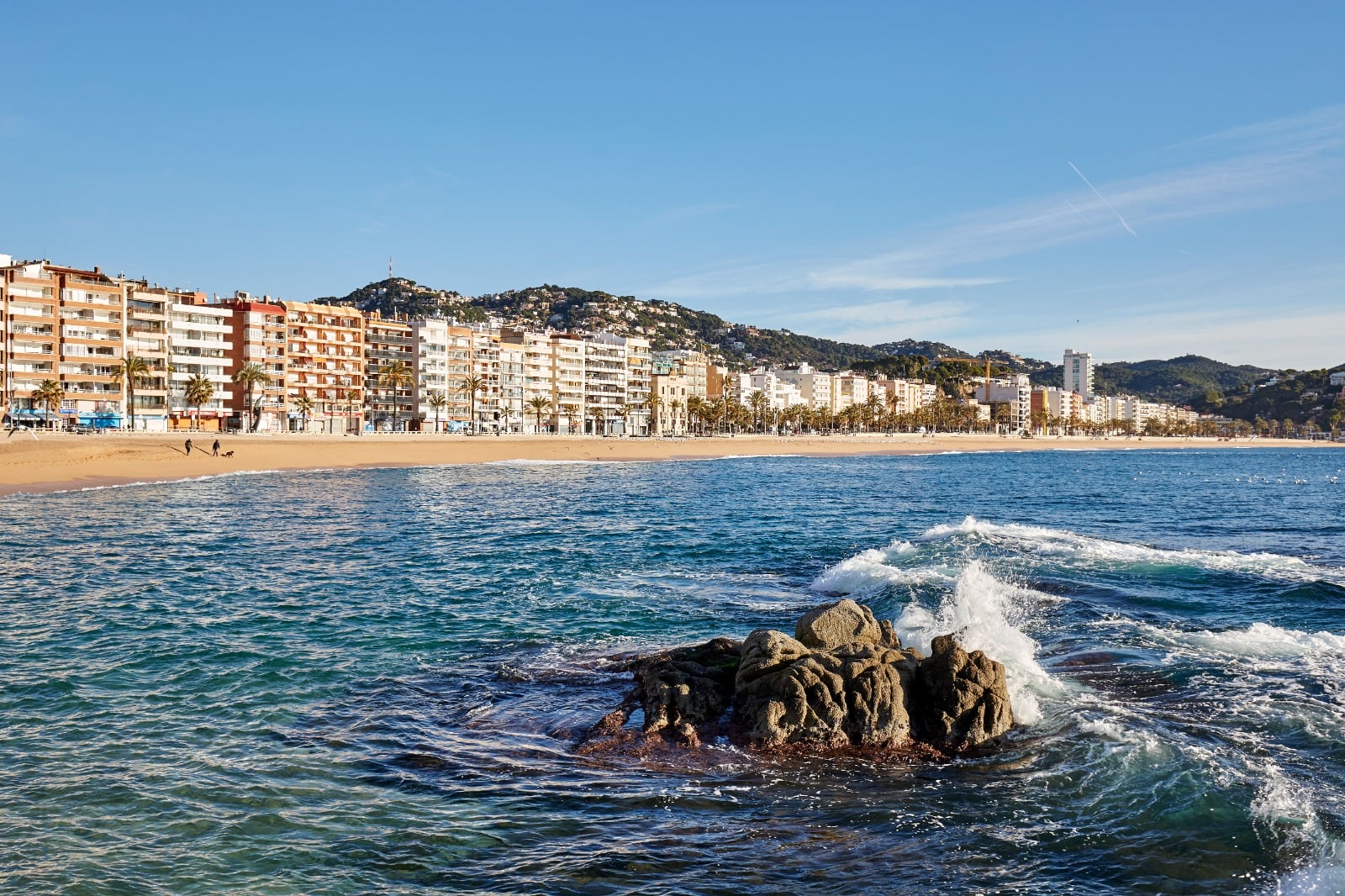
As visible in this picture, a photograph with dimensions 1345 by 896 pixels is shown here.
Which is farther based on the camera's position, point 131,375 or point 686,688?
point 131,375

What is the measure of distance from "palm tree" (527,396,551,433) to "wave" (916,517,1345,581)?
383 ft

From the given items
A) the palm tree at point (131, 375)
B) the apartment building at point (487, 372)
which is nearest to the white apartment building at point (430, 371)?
the apartment building at point (487, 372)

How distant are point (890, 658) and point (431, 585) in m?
13.4

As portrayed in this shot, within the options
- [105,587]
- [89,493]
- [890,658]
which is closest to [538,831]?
[890,658]

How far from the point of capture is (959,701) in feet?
38.0

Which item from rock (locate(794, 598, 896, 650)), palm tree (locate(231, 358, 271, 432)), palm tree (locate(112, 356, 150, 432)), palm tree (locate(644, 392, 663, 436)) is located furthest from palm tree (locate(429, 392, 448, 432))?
rock (locate(794, 598, 896, 650))

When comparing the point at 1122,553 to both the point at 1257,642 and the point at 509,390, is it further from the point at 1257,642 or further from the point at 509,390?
the point at 509,390

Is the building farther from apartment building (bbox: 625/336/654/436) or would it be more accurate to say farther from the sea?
apartment building (bbox: 625/336/654/436)

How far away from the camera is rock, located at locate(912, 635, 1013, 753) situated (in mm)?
11406

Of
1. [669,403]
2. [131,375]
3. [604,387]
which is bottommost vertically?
[669,403]

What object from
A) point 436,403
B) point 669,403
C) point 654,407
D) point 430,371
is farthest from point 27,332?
point 669,403

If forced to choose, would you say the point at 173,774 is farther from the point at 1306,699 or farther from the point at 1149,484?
the point at 1149,484

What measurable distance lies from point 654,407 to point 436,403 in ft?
165

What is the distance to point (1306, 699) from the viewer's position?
1291 cm
